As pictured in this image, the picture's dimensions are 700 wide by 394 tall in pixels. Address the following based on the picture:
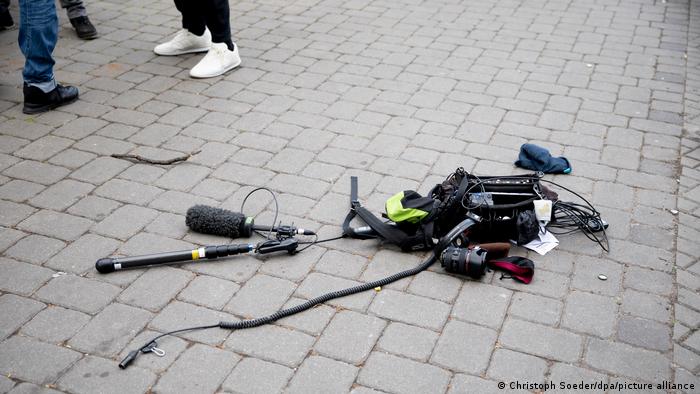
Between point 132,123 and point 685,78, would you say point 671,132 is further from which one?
point 132,123

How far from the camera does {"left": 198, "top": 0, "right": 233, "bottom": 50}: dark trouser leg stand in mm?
5846

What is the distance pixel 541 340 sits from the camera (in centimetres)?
324

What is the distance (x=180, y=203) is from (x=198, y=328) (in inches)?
46.7

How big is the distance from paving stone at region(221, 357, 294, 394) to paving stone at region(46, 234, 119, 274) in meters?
1.16

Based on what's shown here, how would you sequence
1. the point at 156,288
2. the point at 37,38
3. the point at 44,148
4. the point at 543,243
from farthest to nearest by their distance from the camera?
the point at 37,38
the point at 44,148
the point at 543,243
the point at 156,288

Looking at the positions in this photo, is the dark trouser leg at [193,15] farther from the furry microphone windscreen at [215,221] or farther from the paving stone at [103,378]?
the paving stone at [103,378]

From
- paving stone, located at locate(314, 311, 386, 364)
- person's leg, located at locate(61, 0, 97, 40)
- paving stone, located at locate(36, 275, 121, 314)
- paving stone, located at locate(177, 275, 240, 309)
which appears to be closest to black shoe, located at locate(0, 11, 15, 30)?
person's leg, located at locate(61, 0, 97, 40)

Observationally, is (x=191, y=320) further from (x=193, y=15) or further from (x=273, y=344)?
(x=193, y=15)

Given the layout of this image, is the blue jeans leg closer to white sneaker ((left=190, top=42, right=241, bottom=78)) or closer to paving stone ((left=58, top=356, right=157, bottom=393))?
white sneaker ((left=190, top=42, right=241, bottom=78))

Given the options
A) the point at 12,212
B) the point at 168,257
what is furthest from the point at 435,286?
the point at 12,212

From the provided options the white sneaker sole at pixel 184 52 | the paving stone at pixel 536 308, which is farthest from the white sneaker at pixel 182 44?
the paving stone at pixel 536 308

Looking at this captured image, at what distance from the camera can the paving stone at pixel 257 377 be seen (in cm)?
294

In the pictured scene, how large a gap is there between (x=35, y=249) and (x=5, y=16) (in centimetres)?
416

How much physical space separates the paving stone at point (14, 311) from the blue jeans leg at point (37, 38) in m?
2.40
